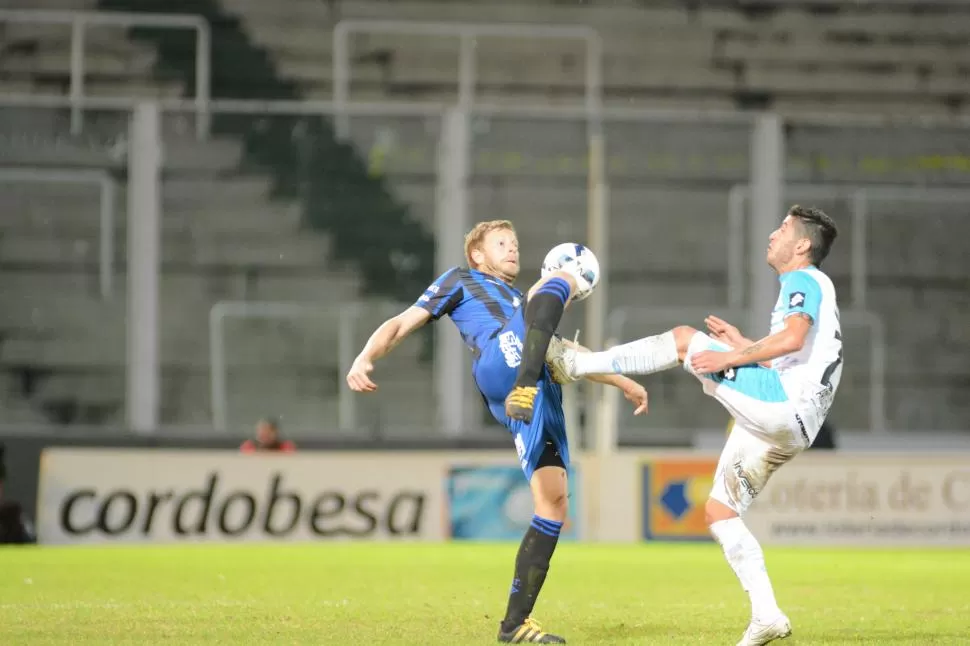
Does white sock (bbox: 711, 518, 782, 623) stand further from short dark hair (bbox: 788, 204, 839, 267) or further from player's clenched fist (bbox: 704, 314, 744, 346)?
short dark hair (bbox: 788, 204, 839, 267)

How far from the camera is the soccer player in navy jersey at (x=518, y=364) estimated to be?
21.1 feet

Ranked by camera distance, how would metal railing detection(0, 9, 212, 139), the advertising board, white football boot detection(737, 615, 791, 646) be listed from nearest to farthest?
1. white football boot detection(737, 615, 791, 646)
2. the advertising board
3. metal railing detection(0, 9, 212, 139)

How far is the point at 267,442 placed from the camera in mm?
15281

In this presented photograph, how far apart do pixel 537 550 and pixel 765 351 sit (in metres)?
1.29

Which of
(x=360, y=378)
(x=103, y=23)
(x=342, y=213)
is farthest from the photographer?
(x=103, y=23)

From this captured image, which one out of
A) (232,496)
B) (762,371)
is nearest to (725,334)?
(762,371)

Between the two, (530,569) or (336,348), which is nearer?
(530,569)

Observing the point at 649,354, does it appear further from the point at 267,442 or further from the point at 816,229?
the point at 267,442

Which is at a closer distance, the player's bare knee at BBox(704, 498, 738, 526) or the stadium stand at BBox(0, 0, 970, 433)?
the player's bare knee at BBox(704, 498, 738, 526)

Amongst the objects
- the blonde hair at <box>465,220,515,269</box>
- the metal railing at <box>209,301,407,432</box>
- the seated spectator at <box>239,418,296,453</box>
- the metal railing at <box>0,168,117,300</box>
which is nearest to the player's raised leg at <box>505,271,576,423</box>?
the blonde hair at <box>465,220,515,269</box>

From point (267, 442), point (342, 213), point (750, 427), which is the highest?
point (342, 213)

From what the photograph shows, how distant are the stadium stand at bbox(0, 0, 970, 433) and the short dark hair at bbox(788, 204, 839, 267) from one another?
934cm

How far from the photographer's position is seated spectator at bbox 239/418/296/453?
15.3 meters

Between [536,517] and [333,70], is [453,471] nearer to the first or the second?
[333,70]
